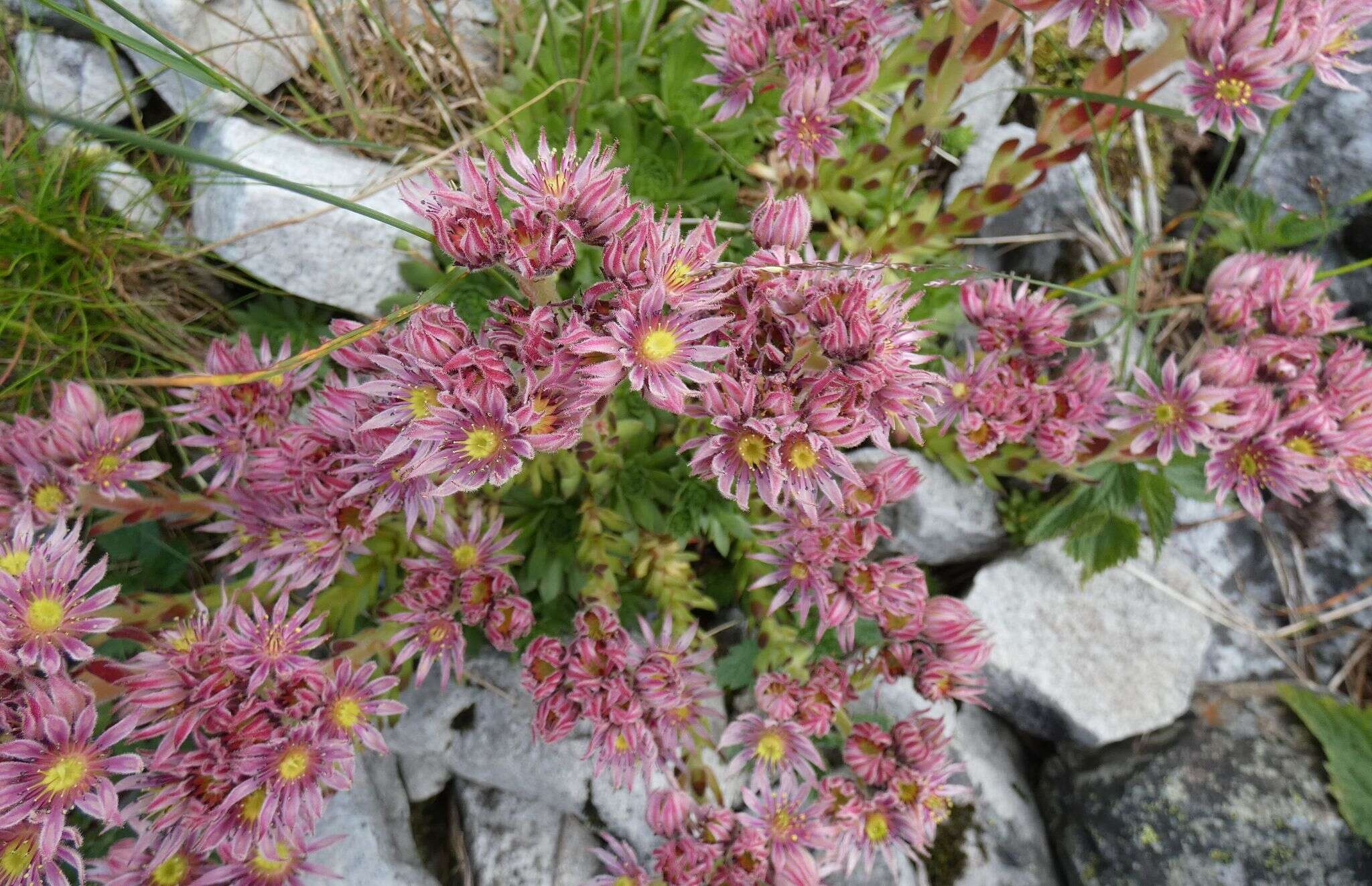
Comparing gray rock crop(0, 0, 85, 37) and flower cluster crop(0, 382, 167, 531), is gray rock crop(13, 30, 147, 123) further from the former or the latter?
flower cluster crop(0, 382, 167, 531)

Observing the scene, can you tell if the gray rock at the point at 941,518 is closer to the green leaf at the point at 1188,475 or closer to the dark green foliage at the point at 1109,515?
the dark green foliage at the point at 1109,515

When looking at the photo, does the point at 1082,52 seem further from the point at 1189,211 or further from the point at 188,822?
the point at 188,822

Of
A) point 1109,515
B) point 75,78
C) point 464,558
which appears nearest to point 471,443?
point 464,558

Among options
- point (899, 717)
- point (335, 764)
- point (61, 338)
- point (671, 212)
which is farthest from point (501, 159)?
point (899, 717)

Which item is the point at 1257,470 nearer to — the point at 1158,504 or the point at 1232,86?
the point at 1158,504

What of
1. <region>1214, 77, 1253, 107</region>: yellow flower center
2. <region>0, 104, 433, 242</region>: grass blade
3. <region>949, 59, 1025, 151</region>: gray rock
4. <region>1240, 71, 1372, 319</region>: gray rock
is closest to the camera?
<region>0, 104, 433, 242</region>: grass blade

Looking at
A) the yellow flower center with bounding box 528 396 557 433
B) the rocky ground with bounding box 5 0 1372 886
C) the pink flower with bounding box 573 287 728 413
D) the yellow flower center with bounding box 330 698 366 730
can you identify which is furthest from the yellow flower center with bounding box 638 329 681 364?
the rocky ground with bounding box 5 0 1372 886
